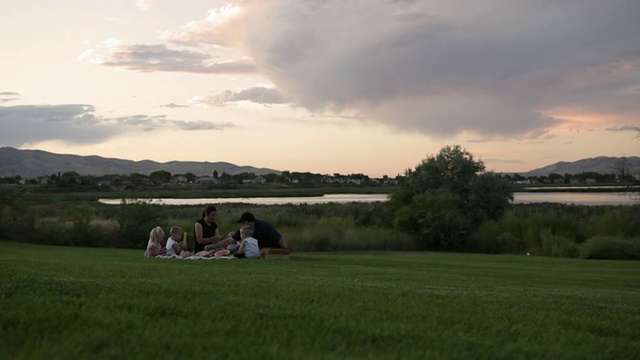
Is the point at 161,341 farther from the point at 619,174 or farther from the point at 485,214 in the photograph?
the point at 485,214

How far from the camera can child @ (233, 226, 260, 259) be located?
19.0 m

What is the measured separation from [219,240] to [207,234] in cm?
50

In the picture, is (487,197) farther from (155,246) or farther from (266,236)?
(155,246)

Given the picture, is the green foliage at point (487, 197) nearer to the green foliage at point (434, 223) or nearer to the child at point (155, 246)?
the green foliage at point (434, 223)

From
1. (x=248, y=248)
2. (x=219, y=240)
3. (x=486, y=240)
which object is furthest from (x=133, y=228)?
(x=486, y=240)

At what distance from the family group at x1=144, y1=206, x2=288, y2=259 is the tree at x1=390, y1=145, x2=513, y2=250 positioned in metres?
24.5

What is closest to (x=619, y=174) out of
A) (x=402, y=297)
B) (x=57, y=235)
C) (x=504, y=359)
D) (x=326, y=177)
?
(x=57, y=235)

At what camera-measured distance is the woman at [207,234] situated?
1931 centimetres

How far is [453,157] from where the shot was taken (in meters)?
58.2

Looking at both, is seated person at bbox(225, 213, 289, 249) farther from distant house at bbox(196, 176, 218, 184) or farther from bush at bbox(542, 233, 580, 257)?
distant house at bbox(196, 176, 218, 184)

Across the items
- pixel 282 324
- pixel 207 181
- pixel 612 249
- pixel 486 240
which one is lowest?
pixel 486 240

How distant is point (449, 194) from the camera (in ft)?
154

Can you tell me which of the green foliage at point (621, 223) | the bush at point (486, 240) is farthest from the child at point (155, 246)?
the green foliage at point (621, 223)

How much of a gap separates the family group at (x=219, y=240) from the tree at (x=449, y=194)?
2446cm
